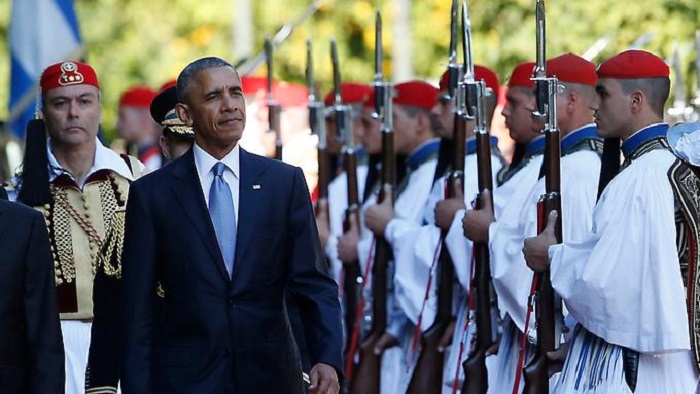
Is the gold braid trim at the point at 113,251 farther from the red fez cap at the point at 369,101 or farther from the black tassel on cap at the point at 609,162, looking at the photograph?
the red fez cap at the point at 369,101

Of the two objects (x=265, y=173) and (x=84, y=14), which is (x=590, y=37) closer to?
(x=265, y=173)

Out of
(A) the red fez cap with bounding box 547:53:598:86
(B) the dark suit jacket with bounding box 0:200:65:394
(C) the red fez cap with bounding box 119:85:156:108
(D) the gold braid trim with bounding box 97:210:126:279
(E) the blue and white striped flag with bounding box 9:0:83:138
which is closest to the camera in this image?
(B) the dark suit jacket with bounding box 0:200:65:394

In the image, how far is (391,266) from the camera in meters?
11.7

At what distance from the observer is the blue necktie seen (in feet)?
24.2

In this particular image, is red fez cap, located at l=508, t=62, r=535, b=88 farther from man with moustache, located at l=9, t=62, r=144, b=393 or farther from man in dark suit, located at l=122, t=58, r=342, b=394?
man in dark suit, located at l=122, t=58, r=342, b=394

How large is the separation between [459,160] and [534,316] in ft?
5.52

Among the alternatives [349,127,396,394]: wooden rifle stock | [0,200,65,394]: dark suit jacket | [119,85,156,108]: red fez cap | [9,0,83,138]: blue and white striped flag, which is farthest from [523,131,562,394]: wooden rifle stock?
[119,85,156,108]: red fez cap

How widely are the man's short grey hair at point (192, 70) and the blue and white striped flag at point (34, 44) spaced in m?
6.58

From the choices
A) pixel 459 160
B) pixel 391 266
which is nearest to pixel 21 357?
pixel 459 160

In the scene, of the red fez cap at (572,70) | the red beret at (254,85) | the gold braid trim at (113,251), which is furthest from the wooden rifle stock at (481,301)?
the red beret at (254,85)

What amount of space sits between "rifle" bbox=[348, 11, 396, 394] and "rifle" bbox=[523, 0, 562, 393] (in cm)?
279

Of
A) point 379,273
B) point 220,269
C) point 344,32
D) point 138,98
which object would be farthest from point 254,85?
point 220,269

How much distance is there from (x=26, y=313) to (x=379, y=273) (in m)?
4.98

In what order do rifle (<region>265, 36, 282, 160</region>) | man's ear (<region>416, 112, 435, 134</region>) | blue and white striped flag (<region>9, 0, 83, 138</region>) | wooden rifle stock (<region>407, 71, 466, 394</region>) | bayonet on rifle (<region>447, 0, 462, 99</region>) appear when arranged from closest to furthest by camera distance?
bayonet on rifle (<region>447, 0, 462, 99</region>)
wooden rifle stock (<region>407, 71, 466, 394</region>)
man's ear (<region>416, 112, 435, 134</region>)
rifle (<region>265, 36, 282, 160</region>)
blue and white striped flag (<region>9, 0, 83, 138</region>)
